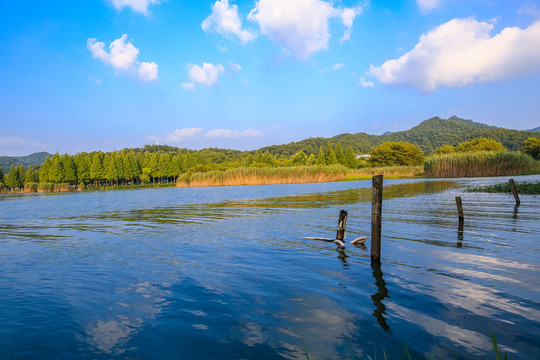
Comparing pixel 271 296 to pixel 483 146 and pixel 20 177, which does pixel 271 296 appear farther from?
pixel 20 177

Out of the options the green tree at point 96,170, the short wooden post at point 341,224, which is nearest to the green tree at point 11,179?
the green tree at point 96,170

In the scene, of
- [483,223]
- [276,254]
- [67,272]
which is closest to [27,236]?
[67,272]

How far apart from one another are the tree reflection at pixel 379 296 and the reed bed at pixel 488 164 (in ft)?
161

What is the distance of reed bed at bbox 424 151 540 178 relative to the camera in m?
46.6

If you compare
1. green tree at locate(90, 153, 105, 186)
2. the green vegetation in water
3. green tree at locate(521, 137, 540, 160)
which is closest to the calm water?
the green vegetation in water

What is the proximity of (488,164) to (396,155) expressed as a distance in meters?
71.6

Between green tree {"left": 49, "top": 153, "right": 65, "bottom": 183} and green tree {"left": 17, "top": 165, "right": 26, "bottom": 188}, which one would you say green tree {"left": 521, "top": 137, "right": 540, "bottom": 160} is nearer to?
green tree {"left": 49, "top": 153, "right": 65, "bottom": 183}

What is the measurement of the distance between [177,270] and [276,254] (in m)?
3.01

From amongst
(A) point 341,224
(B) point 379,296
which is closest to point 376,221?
(A) point 341,224

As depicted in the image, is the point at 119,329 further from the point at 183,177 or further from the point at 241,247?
the point at 183,177

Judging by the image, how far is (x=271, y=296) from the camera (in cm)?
650

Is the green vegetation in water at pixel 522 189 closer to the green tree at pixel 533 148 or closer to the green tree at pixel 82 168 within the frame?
the green tree at pixel 533 148

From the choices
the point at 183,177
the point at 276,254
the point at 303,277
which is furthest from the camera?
the point at 183,177

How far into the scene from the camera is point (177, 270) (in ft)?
27.9
